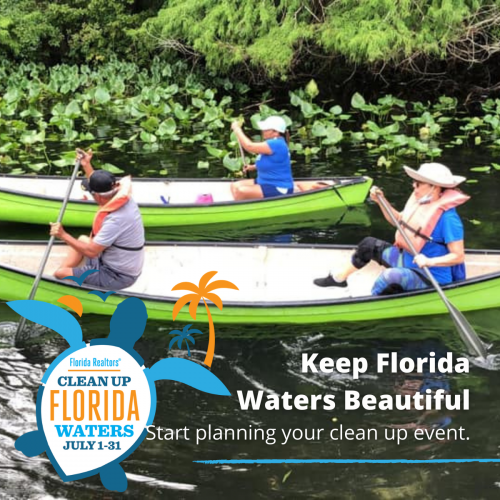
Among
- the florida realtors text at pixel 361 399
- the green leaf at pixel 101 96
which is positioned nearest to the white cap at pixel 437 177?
the florida realtors text at pixel 361 399

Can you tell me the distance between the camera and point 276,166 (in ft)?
33.2

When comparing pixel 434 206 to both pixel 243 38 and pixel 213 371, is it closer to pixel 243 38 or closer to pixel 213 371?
pixel 213 371

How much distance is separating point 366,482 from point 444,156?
323 inches

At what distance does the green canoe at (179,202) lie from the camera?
992 cm

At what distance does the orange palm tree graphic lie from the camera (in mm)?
7254

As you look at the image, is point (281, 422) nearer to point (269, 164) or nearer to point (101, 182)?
point (101, 182)

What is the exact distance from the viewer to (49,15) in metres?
20.8

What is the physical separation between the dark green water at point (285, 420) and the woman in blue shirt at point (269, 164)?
3.00 m

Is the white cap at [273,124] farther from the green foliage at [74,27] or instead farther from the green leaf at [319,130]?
the green foliage at [74,27]

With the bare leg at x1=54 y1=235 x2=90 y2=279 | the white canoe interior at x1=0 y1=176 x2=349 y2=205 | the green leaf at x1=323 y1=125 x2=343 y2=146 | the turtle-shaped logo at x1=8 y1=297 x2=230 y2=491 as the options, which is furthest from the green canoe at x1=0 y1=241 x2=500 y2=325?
the green leaf at x1=323 y1=125 x2=343 y2=146

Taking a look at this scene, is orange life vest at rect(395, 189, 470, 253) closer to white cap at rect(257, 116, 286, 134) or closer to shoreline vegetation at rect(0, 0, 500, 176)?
white cap at rect(257, 116, 286, 134)

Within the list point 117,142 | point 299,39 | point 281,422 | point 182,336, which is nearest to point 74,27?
point 299,39

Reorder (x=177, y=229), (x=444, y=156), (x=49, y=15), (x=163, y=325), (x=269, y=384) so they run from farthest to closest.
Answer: (x=49, y=15) → (x=444, y=156) → (x=177, y=229) → (x=163, y=325) → (x=269, y=384)

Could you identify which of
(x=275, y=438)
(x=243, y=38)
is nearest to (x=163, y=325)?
(x=275, y=438)
